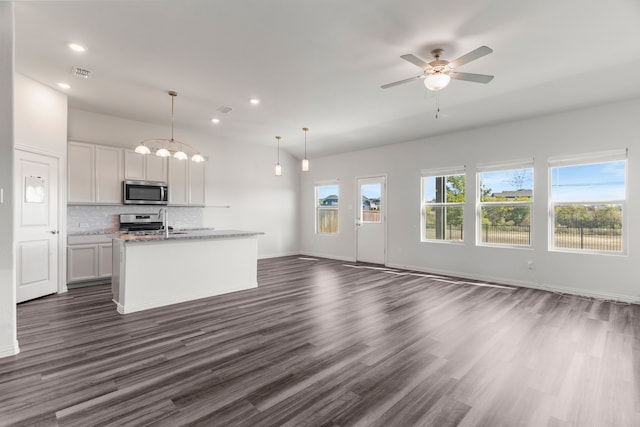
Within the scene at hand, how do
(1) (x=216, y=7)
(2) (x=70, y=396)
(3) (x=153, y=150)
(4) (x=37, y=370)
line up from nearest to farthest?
(2) (x=70, y=396)
(4) (x=37, y=370)
(1) (x=216, y=7)
(3) (x=153, y=150)

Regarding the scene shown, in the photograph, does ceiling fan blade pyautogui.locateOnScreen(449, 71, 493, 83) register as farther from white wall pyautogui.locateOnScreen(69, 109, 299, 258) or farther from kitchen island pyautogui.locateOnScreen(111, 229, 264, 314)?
white wall pyautogui.locateOnScreen(69, 109, 299, 258)

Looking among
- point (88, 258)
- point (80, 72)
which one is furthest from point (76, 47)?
point (88, 258)

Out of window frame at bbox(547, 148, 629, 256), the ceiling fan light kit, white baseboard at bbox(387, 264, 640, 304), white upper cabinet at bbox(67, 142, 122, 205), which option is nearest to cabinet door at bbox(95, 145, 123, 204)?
white upper cabinet at bbox(67, 142, 122, 205)

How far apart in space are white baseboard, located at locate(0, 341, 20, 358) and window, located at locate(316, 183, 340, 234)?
6.47m

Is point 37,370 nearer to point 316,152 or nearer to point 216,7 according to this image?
point 216,7

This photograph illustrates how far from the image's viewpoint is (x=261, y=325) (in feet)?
11.0

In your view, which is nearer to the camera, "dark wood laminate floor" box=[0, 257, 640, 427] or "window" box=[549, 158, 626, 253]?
"dark wood laminate floor" box=[0, 257, 640, 427]

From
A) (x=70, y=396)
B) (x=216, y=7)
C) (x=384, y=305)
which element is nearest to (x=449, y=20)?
(x=216, y=7)

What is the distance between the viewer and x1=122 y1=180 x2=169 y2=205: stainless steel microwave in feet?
18.0

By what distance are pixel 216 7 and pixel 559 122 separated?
5.19 meters

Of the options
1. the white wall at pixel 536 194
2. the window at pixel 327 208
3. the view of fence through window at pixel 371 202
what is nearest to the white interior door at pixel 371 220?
the view of fence through window at pixel 371 202

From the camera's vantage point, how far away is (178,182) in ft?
20.4

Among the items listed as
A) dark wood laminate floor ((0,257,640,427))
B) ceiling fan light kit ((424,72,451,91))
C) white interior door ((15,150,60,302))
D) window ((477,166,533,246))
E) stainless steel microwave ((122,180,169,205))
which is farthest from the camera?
stainless steel microwave ((122,180,169,205))

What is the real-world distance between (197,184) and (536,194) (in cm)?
641
